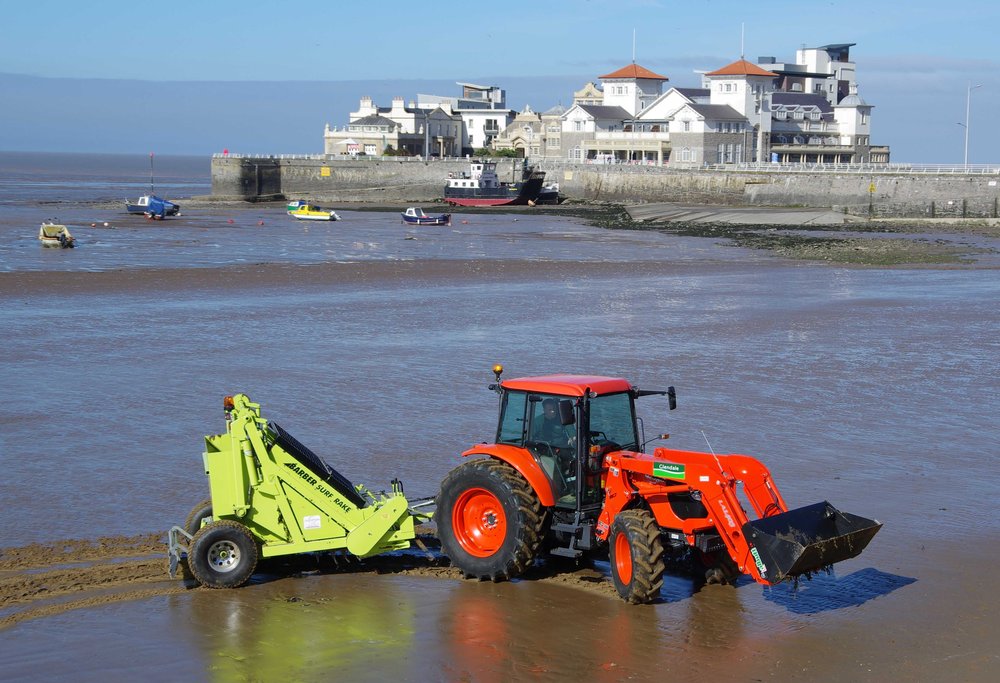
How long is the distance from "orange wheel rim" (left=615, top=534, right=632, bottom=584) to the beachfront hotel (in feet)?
252

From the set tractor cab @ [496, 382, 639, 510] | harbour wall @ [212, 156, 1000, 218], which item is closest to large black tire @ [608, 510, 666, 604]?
tractor cab @ [496, 382, 639, 510]

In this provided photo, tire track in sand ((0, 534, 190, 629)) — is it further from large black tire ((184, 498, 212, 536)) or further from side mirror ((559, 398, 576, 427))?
side mirror ((559, 398, 576, 427))

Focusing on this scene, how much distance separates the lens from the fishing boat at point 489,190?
83.4 metres

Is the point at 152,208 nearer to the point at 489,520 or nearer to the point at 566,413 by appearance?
the point at 489,520

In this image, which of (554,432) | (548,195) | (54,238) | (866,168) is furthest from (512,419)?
(548,195)

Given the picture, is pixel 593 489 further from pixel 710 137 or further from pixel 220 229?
pixel 710 137

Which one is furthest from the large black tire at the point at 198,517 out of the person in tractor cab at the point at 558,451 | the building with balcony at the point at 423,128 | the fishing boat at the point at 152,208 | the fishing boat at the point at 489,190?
the building with balcony at the point at 423,128

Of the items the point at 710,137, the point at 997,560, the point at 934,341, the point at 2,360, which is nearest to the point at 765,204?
the point at 710,137

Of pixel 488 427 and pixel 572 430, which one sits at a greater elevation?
pixel 572 430

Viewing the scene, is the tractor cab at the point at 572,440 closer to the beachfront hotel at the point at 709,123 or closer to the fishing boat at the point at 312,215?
the fishing boat at the point at 312,215

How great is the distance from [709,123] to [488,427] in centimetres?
7865

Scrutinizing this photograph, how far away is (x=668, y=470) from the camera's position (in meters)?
8.68

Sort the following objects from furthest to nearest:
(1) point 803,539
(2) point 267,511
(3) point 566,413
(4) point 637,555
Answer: (2) point 267,511 < (3) point 566,413 < (4) point 637,555 < (1) point 803,539

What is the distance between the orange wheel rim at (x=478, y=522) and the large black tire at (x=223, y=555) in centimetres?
166
